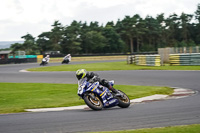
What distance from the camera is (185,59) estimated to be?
31.0 m

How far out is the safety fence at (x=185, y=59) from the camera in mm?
30197

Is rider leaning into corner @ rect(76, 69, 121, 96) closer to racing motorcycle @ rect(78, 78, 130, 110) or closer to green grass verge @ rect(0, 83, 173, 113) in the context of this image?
racing motorcycle @ rect(78, 78, 130, 110)

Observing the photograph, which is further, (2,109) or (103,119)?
(2,109)

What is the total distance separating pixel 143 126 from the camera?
7.08 metres

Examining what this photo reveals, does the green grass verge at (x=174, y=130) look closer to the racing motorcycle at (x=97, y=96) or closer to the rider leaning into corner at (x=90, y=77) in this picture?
the racing motorcycle at (x=97, y=96)

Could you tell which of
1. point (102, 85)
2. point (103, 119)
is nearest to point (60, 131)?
point (103, 119)

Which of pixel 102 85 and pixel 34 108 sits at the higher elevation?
pixel 102 85

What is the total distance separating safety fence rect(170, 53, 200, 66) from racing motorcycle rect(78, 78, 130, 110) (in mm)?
21269

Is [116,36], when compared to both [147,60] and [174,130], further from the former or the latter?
[174,130]

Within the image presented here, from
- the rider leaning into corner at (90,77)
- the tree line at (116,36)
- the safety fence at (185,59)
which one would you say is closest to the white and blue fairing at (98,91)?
the rider leaning into corner at (90,77)

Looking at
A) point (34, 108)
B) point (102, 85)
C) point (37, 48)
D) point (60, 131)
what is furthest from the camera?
point (37, 48)

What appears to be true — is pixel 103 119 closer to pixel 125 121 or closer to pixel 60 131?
pixel 125 121

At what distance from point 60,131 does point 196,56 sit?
25.3 meters

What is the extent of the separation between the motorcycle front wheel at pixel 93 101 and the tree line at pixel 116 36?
7039 cm
